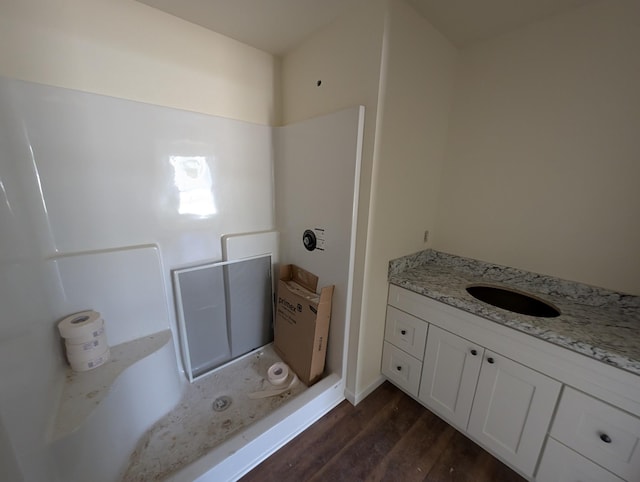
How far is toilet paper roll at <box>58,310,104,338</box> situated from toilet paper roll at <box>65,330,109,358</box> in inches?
2.0

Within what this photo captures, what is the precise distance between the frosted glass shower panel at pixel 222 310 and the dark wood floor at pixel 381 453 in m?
0.80

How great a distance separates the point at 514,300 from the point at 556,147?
96 cm

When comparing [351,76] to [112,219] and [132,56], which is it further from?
[112,219]

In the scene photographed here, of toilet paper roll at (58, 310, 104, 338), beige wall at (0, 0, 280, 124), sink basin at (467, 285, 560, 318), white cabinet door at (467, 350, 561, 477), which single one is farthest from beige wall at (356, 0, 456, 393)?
toilet paper roll at (58, 310, 104, 338)

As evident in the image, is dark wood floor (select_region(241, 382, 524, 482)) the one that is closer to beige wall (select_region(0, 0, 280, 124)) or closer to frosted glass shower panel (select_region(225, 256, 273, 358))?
frosted glass shower panel (select_region(225, 256, 273, 358))

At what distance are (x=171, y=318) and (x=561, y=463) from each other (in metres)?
2.22

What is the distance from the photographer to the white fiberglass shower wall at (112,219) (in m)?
0.92

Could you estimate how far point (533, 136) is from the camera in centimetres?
145

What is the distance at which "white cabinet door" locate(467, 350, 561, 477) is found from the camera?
3.59 ft

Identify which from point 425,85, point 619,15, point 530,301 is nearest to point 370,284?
point 530,301

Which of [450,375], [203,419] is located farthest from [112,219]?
[450,375]

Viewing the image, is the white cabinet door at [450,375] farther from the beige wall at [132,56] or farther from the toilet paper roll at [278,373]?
the beige wall at [132,56]

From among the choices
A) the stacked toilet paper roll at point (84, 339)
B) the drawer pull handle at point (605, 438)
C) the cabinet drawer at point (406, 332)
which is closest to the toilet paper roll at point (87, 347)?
the stacked toilet paper roll at point (84, 339)

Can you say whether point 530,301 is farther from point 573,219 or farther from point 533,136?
point 533,136
